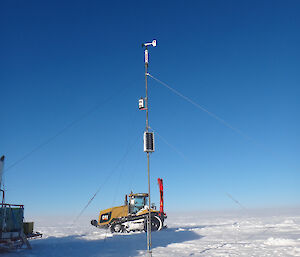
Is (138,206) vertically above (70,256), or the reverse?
(138,206)

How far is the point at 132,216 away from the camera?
72.2 feet

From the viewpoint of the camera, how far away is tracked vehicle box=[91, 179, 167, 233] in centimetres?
2138

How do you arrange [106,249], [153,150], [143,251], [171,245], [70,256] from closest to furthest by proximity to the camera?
[153,150] → [70,256] → [143,251] → [106,249] → [171,245]

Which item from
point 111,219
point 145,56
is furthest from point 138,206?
point 145,56

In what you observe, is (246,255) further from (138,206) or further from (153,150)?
(138,206)

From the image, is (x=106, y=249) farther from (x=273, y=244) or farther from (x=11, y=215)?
(x=273, y=244)

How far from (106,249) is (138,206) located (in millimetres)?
8745

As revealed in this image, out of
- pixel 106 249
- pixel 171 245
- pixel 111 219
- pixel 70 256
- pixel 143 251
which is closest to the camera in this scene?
pixel 70 256

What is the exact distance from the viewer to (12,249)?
42.1ft

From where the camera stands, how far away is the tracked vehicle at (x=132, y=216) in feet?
70.1

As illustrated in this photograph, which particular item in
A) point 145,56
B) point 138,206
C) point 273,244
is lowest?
point 273,244

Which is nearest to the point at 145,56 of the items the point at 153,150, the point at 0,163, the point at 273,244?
the point at 153,150

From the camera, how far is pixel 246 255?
1176 cm

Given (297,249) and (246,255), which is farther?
(297,249)
